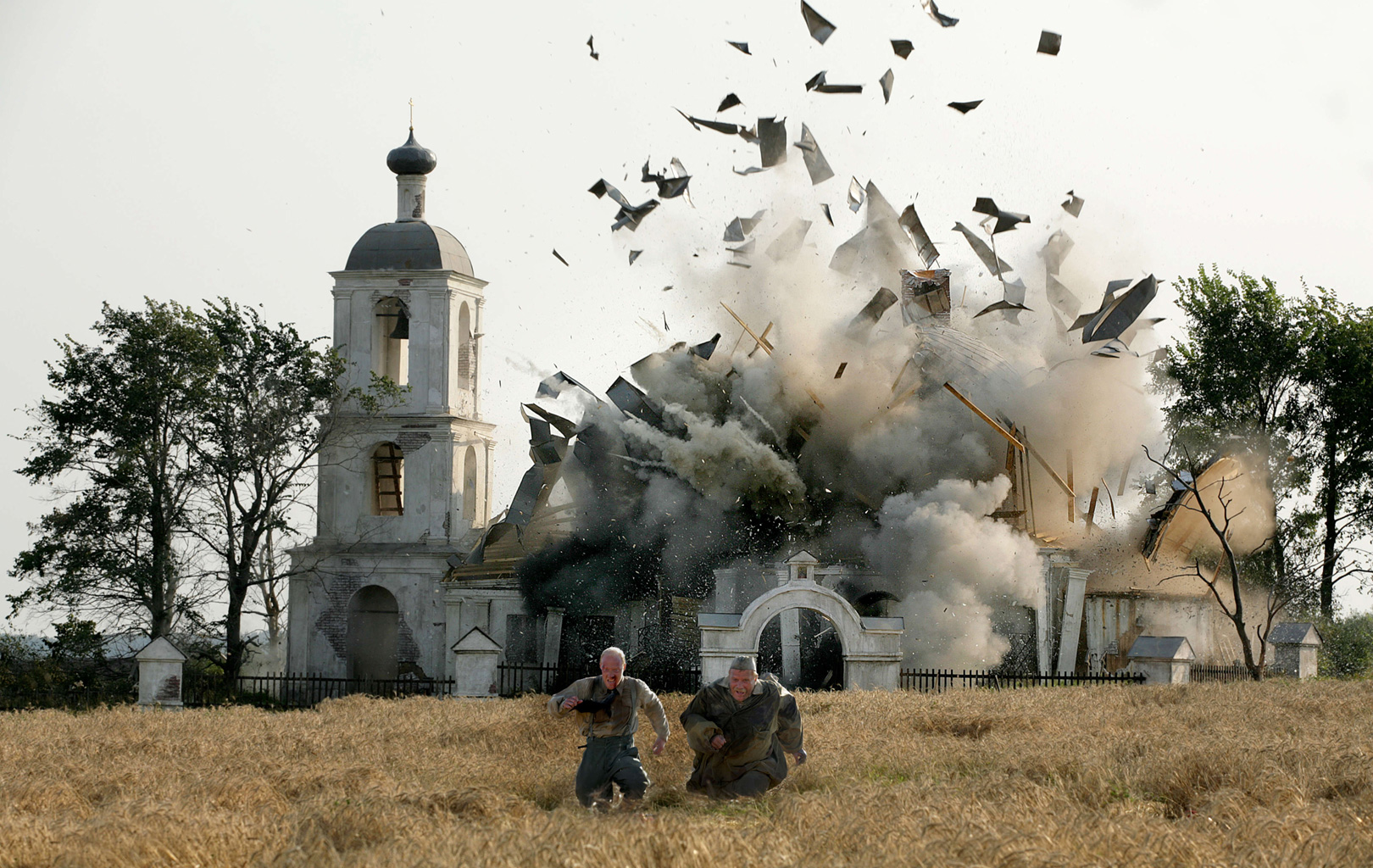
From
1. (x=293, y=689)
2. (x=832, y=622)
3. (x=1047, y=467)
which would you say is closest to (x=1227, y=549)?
(x=1047, y=467)

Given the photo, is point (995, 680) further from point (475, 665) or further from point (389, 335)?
point (389, 335)

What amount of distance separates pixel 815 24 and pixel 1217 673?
14.7m

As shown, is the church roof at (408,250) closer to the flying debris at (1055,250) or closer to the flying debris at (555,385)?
the flying debris at (555,385)

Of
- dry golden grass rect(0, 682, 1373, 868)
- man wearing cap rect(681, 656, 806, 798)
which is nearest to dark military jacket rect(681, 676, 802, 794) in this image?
man wearing cap rect(681, 656, 806, 798)

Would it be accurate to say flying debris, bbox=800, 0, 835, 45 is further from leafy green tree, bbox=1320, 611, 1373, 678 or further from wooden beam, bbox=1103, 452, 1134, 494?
leafy green tree, bbox=1320, 611, 1373, 678

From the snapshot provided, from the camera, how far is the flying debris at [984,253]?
33969 mm

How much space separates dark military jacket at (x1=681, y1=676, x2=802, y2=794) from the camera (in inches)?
419

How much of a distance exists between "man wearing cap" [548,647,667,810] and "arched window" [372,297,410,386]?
27.6 meters

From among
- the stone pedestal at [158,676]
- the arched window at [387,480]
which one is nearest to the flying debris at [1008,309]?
the arched window at [387,480]

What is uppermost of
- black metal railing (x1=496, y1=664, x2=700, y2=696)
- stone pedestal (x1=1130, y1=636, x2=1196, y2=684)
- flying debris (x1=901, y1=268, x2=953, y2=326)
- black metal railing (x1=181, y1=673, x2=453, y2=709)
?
flying debris (x1=901, y1=268, x2=953, y2=326)

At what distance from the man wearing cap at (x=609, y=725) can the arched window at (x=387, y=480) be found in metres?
28.5

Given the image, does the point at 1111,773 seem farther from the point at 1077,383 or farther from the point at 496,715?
the point at 1077,383

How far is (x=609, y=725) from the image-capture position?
10500 millimetres

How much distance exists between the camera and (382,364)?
3753 cm
